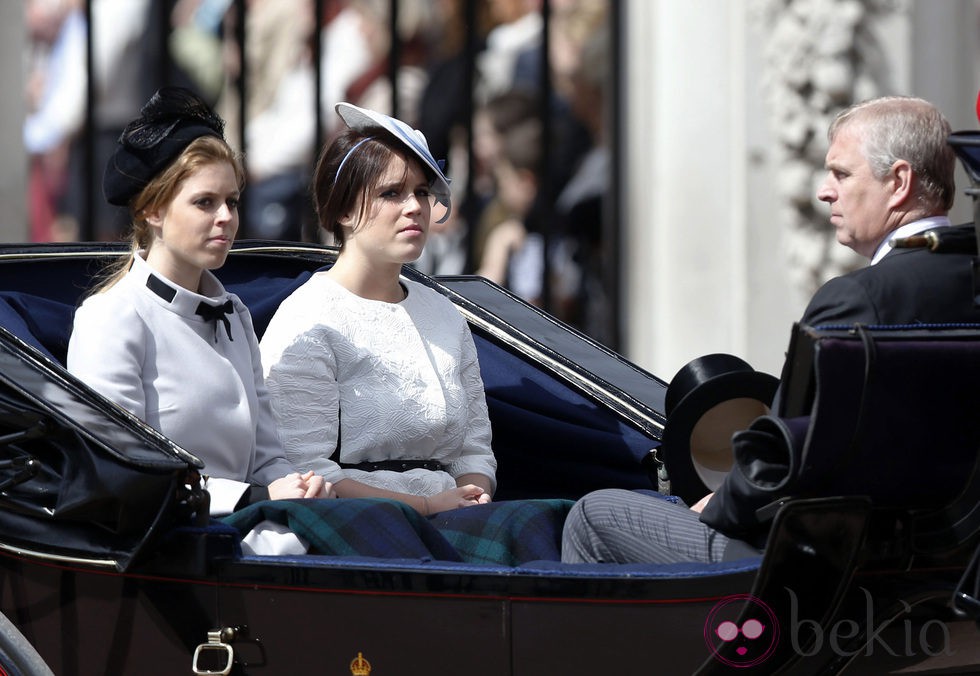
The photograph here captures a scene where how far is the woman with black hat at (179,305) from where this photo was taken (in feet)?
8.87

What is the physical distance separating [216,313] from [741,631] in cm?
114

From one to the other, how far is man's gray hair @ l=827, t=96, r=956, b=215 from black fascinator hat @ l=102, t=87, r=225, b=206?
44.0 inches

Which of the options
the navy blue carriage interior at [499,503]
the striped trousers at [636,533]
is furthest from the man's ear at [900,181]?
the striped trousers at [636,533]

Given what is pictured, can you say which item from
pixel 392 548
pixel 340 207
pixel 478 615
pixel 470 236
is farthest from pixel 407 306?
pixel 470 236

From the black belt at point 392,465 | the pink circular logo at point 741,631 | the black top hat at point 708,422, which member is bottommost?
the pink circular logo at point 741,631

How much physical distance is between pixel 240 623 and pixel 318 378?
69cm

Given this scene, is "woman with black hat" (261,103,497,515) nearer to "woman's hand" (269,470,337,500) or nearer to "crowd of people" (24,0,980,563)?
"crowd of people" (24,0,980,563)

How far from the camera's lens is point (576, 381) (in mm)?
3430


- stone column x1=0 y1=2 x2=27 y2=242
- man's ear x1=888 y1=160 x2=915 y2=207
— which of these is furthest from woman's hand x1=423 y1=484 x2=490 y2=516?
stone column x1=0 y1=2 x2=27 y2=242

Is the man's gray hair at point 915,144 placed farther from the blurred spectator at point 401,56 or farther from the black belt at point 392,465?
the blurred spectator at point 401,56

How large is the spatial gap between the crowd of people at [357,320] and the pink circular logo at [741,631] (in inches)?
5.4

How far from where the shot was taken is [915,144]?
250 cm

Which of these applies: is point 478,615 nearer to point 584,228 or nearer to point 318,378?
point 318,378

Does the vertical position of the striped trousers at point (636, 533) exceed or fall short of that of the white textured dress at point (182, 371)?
it falls short
